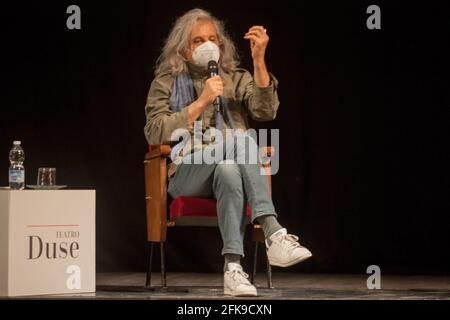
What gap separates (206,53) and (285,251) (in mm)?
968

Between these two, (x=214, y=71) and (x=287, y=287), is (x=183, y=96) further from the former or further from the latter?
(x=287, y=287)

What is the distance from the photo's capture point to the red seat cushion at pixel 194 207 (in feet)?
9.89

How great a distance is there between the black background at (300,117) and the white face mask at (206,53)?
33.1 inches

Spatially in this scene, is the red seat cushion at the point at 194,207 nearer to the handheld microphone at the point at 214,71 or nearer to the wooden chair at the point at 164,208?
the wooden chair at the point at 164,208

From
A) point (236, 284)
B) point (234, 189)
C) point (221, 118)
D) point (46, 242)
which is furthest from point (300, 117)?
point (46, 242)

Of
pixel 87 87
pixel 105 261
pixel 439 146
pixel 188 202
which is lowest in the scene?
pixel 105 261

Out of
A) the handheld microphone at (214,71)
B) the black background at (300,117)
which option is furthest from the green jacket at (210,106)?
the black background at (300,117)

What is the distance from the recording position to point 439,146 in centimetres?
392

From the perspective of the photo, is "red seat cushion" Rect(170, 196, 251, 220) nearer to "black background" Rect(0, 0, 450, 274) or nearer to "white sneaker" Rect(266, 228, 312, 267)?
"white sneaker" Rect(266, 228, 312, 267)

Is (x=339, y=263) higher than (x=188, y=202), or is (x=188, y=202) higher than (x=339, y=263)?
(x=188, y=202)
